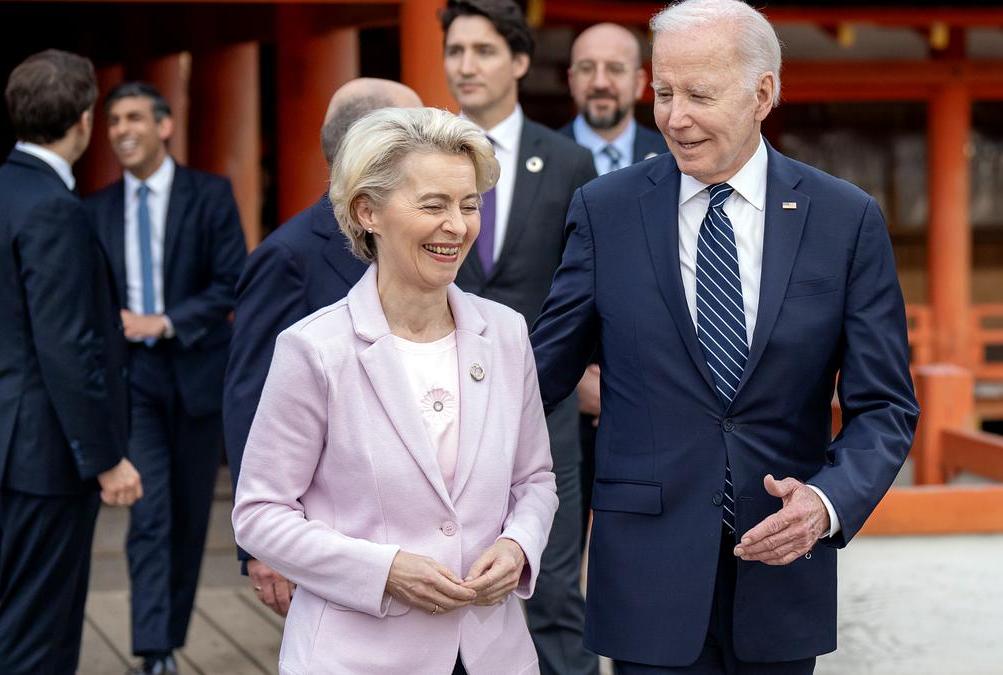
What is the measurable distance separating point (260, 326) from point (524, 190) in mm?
1123

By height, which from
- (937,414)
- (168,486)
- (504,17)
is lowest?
(937,414)

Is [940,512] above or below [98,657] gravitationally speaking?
above

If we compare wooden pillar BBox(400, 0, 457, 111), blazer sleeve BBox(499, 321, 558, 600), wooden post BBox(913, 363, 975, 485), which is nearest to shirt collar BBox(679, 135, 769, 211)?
blazer sleeve BBox(499, 321, 558, 600)

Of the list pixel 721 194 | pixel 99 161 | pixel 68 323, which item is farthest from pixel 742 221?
→ pixel 99 161

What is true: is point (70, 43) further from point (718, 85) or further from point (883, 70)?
point (718, 85)

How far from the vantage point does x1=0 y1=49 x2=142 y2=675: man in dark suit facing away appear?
12.7 ft

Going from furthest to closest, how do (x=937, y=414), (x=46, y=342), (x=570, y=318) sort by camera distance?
1. (x=937, y=414)
2. (x=46, y=342)
3. (x=570, y=318)

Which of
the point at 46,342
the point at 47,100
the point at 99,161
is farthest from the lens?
the point at 99,161

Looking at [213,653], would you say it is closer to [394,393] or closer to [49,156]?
[49,156]

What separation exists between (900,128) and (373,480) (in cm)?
1146

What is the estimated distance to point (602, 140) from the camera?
5172 millimetres

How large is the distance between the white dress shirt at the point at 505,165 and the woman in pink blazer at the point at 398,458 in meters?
1.60

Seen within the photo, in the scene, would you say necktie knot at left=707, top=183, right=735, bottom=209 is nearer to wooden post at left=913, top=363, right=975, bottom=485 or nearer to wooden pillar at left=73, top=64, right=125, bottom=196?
wooden post at left=913, top=363, right=975, bottom=485

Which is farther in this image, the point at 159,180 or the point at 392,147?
the point at 159,180
